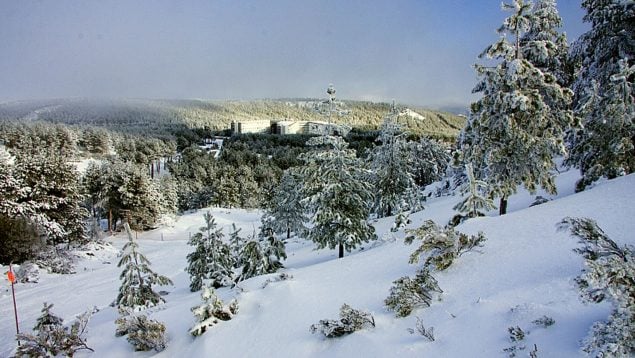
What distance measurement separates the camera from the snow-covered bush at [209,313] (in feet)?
25.6

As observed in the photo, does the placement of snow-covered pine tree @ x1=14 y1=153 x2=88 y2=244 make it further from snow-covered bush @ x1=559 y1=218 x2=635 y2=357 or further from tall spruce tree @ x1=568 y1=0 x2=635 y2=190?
tall spruce tree @ x1=568 y1=0 x2=635 y2=190

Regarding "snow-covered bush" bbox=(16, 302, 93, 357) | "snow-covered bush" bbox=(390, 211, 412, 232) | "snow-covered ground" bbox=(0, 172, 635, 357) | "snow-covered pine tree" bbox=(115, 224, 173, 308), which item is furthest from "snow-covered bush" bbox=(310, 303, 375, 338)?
"snow-covered bush" bbox=(390, 211, 412, 232)

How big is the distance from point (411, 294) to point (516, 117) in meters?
9.41

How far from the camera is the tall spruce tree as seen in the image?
12.8 metres

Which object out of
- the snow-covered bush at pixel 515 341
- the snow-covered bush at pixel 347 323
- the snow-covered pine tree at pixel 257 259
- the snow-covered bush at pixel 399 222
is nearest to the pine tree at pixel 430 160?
the snow-covered bush at pixel 399 222

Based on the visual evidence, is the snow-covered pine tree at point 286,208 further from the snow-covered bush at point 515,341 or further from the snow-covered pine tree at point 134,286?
the snow-covered bush at point 515,341

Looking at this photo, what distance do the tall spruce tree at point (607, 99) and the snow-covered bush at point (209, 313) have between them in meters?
14.2

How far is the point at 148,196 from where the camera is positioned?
39.2m

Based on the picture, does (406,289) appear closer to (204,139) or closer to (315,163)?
(315,163)

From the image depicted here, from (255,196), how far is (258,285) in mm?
59032

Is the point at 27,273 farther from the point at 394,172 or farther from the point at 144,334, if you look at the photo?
the point at 394,172

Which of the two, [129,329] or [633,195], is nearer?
[129,329]

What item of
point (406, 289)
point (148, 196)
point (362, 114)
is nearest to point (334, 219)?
point (406, 289)

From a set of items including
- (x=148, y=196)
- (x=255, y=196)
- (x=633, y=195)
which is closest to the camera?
(x=633, y=195)
